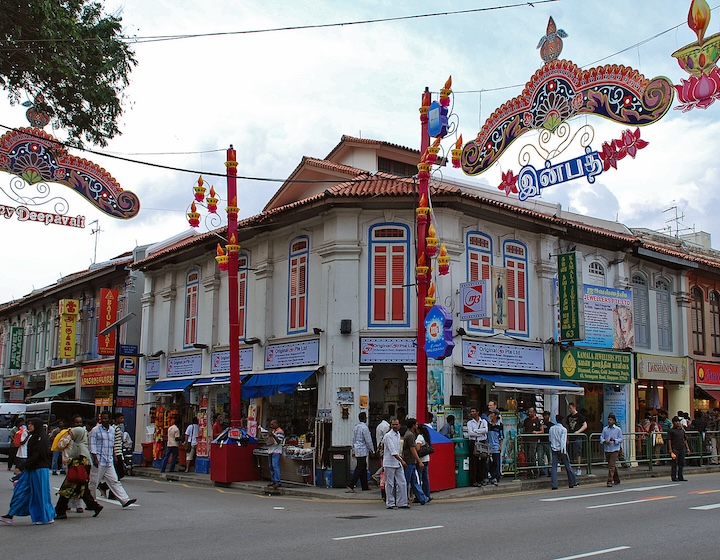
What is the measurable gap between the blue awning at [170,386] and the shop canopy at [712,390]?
17.4 metres

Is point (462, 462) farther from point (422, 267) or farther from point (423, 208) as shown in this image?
point (423, 208)

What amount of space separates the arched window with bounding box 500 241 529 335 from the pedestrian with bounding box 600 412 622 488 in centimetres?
414

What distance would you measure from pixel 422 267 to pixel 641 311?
12.2 meters

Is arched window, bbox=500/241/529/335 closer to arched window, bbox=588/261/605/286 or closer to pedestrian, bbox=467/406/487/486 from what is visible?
arched window, bbox=588/261/605/286

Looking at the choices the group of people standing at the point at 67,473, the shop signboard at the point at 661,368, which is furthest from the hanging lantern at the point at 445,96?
the shop signboard at the point at 661,368

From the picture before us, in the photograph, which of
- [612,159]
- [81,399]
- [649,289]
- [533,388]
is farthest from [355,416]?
[81,399]

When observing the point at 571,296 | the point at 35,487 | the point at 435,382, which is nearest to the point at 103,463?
the point at 35,487

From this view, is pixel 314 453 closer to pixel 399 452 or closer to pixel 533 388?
pixel 399 452

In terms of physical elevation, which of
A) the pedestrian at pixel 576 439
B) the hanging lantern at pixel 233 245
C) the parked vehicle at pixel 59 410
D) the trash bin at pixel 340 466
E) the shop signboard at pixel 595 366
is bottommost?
the trash bin at pixel 340 466

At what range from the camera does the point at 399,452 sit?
15.8 metres

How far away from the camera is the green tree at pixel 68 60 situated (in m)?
12.2

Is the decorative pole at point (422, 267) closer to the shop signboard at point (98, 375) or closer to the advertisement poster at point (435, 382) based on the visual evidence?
the advertisement poster at point (435, 382)

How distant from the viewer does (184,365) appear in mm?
28000

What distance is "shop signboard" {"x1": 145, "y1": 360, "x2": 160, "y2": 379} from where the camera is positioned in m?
29.7
